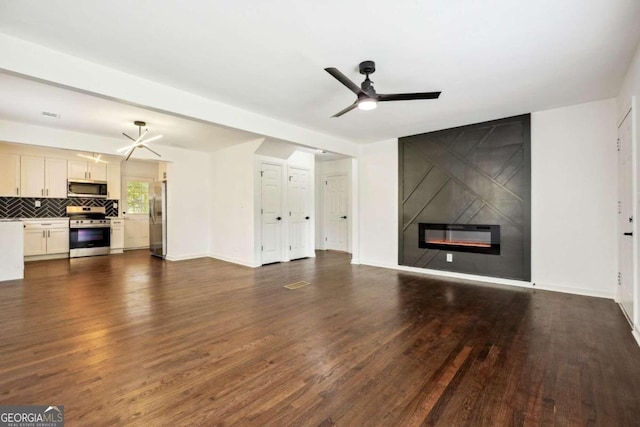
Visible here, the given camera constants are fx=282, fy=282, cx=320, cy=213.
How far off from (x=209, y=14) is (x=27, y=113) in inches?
159

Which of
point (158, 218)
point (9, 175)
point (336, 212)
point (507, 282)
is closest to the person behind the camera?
point (507, 282)

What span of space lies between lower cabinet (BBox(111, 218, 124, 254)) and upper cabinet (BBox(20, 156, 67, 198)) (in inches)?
50.0

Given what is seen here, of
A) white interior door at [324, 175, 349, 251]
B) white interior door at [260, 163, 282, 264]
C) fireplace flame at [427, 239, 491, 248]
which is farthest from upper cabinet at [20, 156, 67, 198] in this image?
fireplace flame at [427, 239, 491, 248]

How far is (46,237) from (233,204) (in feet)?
15.2

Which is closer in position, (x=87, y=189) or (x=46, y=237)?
(x=46, y=237)

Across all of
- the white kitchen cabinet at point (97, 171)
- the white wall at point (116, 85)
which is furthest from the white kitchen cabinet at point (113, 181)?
the white wall at point (116, 85)

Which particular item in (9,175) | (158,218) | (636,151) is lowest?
(158,218)

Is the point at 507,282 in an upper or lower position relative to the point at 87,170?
lower

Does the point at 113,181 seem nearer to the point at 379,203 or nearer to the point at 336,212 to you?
the point at 336,212

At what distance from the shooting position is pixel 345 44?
2447mm

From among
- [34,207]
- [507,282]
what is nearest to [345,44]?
[507,282]

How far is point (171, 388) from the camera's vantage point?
6.13 ft

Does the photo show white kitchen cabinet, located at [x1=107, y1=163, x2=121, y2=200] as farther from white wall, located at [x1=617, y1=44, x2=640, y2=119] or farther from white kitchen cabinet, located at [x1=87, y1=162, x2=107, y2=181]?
white wall, located at [x1=617, y1=44, x2=640, y2=119]

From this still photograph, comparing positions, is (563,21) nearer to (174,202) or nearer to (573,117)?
(573,117)
